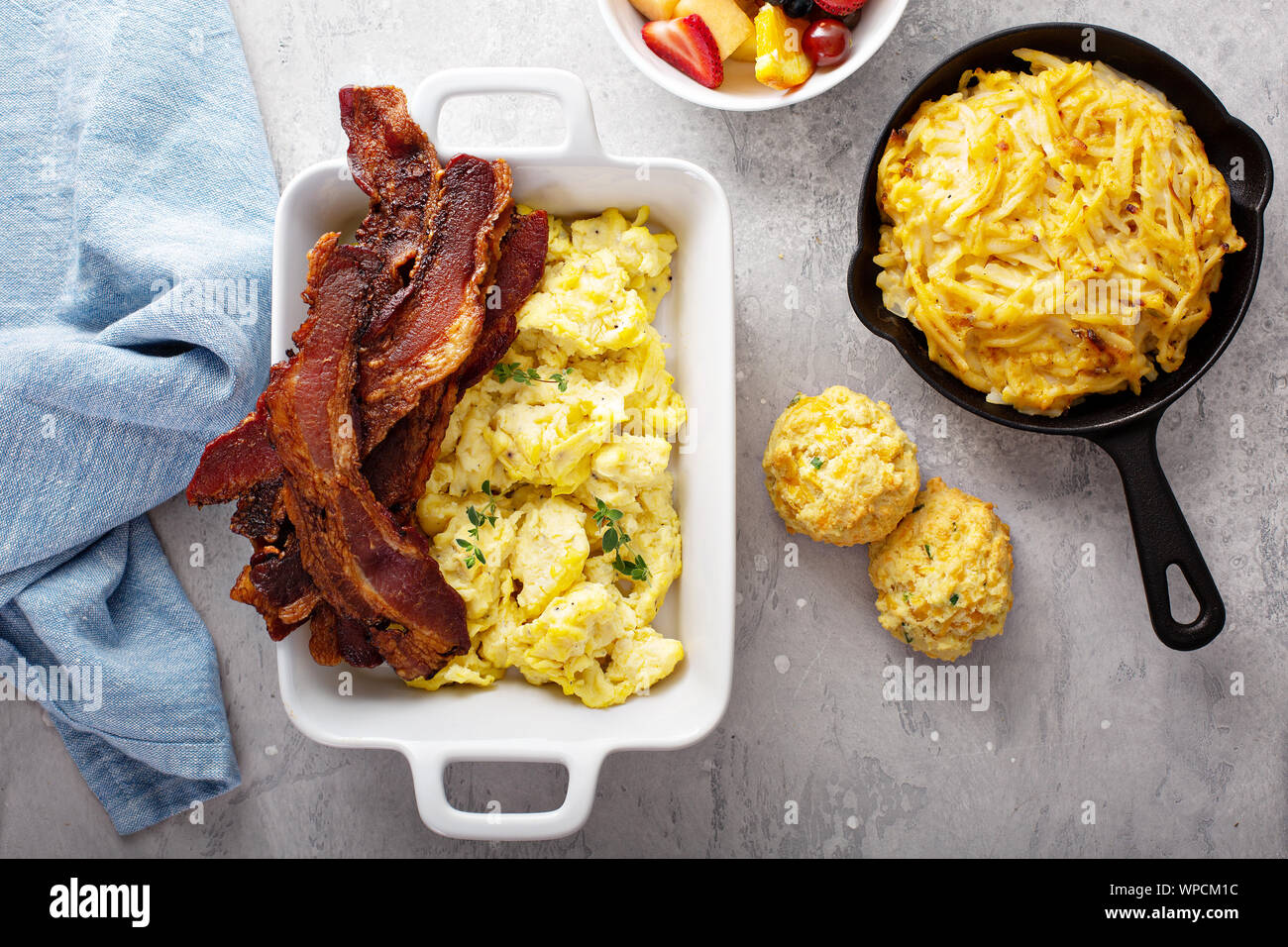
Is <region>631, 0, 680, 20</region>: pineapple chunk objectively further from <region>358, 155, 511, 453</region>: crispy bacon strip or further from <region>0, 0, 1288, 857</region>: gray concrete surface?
<region>358, 155, 511, 453</region>: crispy bacon strip

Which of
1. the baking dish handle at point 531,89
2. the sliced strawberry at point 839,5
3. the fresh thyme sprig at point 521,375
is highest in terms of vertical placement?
the sliced strawberry at point 839,5

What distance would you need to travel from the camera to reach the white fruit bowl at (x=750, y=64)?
2.43 metres

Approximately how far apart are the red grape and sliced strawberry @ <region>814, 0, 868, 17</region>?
31 mm

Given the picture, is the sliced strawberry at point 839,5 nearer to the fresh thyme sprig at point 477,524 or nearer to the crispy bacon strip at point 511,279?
the crispy bacon strip at point 511,279

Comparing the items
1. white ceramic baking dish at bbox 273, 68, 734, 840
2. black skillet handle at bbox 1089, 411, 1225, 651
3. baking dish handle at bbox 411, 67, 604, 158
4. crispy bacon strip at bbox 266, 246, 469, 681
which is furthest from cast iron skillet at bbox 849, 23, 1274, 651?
crispy bacon strip at bbox 266, 246, 469, 681

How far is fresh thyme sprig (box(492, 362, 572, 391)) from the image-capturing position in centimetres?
236

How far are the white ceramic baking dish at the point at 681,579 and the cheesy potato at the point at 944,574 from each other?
1.98 ft

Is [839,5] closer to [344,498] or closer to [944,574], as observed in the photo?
[944,574]

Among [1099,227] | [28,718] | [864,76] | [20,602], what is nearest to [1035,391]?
[1099,227]

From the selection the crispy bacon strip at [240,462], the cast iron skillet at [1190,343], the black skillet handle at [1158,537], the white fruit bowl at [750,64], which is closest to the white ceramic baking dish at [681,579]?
the crispy bacon strip at [240,462]

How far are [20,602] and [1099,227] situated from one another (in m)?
3.15

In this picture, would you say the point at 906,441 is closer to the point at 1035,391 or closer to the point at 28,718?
the point at 1035,391

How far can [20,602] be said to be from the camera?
250cm

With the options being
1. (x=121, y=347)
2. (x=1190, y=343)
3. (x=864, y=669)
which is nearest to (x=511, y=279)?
(x=121, y=347)
